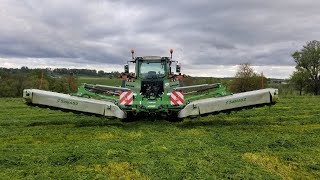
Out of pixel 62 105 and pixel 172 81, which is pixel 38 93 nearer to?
pixel 62 105

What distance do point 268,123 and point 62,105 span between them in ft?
19.7

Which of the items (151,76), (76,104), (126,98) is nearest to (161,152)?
(126,98)

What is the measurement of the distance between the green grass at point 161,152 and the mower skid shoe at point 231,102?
48 cm

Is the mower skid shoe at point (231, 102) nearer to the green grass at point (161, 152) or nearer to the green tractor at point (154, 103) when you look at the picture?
the green tractor at point (154, 103)

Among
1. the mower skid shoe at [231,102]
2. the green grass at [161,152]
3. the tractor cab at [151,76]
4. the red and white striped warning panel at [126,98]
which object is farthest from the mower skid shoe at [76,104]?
the tractor cab at [151,76]

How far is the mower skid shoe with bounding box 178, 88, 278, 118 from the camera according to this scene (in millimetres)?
10516

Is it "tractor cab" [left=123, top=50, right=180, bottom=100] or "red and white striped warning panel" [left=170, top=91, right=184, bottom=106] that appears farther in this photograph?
"tractor cab" [left=123, top=50, right=180, bottom=100]

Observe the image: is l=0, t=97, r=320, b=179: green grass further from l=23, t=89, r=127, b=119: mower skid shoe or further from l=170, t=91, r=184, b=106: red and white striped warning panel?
l=170, t=91, r=184, b=106: red and white striped warning panel

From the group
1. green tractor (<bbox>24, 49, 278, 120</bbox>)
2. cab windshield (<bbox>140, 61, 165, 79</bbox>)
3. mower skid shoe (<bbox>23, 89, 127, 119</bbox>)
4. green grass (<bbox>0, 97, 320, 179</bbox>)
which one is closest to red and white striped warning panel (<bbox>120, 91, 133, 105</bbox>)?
green tractor (<bbox>24, 49, 278, 120</bbox>)

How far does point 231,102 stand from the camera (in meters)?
10.6

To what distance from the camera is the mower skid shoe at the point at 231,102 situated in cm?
1052

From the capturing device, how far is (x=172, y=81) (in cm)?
1319

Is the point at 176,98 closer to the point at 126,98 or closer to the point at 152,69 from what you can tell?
the point at 126,98

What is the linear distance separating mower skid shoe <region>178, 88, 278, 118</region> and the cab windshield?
108 inches
